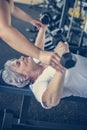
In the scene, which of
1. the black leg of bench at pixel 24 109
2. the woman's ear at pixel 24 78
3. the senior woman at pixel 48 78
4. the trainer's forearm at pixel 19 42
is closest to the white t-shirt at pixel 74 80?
the senior woman at pixel 48 78

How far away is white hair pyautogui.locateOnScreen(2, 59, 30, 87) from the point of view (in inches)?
79.0

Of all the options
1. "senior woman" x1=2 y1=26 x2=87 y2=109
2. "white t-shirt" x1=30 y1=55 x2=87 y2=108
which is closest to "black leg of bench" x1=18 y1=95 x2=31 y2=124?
"senior woman" x1=2 y1=26 x2=87 y2=109

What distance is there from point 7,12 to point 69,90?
71 centimetres

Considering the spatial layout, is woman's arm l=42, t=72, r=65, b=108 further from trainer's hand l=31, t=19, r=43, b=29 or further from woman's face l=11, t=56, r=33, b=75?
trainer's hand l=31, t=19, r=43, b=29

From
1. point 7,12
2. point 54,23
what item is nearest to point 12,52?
point 54,23

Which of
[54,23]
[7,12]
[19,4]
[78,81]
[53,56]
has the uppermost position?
[7,12]

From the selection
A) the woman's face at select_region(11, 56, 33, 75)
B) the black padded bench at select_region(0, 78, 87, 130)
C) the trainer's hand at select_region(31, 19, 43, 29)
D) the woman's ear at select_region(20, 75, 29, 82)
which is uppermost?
the trainer's hand at select_region(31, 19, 43, 29)

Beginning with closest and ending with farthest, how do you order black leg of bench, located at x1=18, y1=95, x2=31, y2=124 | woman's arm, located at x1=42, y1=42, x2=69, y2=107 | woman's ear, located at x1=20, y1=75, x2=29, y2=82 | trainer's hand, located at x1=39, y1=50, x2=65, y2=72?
trainer's hand, located at x1=39, y1=50, x2=65, y2=72 < woman's arm, located at x1=42, y1=42, x2=69, y2=107 < woman's ear, located at x1=20, y1=75, x2=29, y2=82 < black leg of bench, located at x1=18, y1=95, x2=31, y2=124

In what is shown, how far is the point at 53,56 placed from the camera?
1.38 m

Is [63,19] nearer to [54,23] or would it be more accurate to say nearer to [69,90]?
[54,23]

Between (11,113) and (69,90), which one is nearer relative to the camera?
(69,90)

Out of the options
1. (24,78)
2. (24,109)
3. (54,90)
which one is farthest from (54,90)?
(24,109)

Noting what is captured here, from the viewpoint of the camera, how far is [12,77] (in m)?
2.05

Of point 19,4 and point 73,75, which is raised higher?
point 73,75
